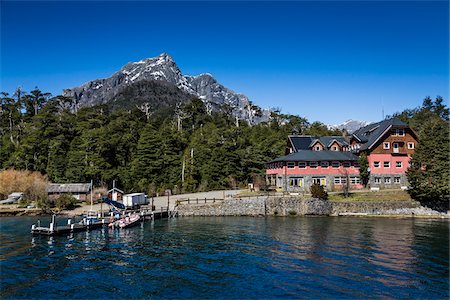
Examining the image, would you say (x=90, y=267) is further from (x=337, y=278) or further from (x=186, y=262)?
(x=337, y=278)

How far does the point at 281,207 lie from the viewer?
50156mm

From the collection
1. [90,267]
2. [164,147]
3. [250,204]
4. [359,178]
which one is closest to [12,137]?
[164,147]

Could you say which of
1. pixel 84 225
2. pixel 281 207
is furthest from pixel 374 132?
pixel 84 225

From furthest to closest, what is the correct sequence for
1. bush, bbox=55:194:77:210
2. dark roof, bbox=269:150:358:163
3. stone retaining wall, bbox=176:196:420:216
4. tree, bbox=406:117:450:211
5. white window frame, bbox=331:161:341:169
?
white window frame, bbox=331:161:341:169 < dark roof, bbox=269:150:358:163 < bush, bbox=55:194:77:210 < stone retaining wall, bbox=176:196:420:216 < tree, bbox=406:117:450:211

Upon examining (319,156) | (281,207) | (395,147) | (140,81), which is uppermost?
(140,81)

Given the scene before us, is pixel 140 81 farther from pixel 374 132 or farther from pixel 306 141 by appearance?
pixel 374 132

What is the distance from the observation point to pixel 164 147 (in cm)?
7156

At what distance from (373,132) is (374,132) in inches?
38.0

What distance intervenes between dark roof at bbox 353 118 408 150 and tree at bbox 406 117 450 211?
694cm

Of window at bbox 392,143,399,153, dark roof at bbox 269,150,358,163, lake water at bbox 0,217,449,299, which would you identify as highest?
window at bbox 392,143,399,153

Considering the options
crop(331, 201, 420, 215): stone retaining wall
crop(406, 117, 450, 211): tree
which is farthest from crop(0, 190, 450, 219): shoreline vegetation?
crop(406, 117, 450, 211): tree

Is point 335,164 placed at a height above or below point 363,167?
above

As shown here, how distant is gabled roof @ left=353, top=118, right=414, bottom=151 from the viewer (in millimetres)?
58688

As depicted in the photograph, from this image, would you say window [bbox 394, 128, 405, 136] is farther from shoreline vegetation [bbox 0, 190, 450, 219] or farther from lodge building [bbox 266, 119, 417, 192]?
shoreline vegetation [bbox 0, 190, 450, 219]
